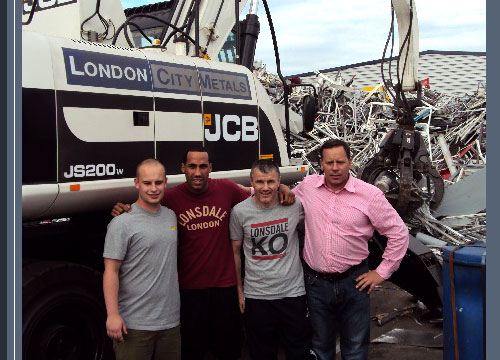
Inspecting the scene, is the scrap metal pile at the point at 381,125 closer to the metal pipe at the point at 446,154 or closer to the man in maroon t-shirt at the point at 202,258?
the metal pipe at the point at 446,154

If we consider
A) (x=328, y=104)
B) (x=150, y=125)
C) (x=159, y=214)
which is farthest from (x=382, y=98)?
(x=159, y=214)

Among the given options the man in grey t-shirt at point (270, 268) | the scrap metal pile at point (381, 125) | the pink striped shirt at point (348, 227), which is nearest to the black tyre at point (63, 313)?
the man in grey t-shirt at point (270, 268)

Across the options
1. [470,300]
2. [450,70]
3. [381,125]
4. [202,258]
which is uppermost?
[450,70]

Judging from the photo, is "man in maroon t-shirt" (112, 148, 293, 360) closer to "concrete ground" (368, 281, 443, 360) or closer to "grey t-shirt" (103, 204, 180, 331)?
"grey t-shirt" (103, 204, 180, 331)

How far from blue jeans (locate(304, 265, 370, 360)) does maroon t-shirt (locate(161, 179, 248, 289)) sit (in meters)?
0.54

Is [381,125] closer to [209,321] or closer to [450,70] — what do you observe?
[209,321]

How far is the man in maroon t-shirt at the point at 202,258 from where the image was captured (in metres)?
3.42

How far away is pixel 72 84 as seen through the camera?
3.66 meters

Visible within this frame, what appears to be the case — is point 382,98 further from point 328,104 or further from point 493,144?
Answer: point 493,144

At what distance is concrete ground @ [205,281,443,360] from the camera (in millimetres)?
4801

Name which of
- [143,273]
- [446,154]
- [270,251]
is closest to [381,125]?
[446,154]

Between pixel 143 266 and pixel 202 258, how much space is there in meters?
0.48

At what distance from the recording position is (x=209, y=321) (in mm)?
3584

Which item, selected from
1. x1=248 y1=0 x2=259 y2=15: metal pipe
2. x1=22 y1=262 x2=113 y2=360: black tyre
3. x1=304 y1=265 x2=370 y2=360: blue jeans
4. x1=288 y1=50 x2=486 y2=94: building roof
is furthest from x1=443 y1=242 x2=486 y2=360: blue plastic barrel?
x1=288 y1=50 x2=486 y2=94: building roof
